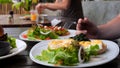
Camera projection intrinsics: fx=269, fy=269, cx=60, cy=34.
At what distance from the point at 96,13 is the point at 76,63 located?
335cm

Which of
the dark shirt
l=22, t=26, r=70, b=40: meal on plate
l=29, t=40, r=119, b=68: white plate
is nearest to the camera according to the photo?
l=29, t=40, r=119, b=68: white plate

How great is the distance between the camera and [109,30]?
1.66 m

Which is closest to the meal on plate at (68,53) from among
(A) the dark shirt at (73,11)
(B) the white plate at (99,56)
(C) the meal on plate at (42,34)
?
(B) the white plate at (99,56)

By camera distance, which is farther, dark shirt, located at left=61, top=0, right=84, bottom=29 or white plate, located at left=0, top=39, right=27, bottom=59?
dark shirt, located at left=61, top=0, right=84, bottom=29

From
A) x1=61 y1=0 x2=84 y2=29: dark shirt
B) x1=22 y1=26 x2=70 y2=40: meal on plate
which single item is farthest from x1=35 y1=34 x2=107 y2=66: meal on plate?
x1=61 y1=0 x2=84 y2=29: dark shirt

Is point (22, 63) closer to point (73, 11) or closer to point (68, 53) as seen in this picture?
point (68, 53)

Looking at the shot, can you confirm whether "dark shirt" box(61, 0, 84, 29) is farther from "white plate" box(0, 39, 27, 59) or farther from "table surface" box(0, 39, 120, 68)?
"table surface" box(0, 39, 120, 68)

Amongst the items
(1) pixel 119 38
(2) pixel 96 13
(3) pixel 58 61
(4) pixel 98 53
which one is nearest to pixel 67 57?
(3) pixel 58 61

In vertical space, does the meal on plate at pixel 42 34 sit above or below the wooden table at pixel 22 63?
below

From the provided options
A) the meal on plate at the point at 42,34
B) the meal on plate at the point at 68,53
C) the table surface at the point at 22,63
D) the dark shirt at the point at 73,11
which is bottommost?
the dark shirt at the point at 73,11

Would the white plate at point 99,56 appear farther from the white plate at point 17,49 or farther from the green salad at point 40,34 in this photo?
the green salad at point 40,34

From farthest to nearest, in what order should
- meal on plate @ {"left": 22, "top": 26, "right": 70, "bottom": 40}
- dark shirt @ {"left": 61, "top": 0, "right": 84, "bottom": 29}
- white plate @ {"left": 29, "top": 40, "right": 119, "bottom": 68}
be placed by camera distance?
dark shirt @ {"left": 61, "top": 0, "right": 84, "bottom": 29}, meal on plate @ {"left": 22, "top": 26, "right": 70, "bottom": 40}, white plate @ {"left": 29, "top": 40, "right": 119, "bottom": 68}

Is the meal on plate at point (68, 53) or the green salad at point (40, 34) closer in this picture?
the meal on plate at point (68, 53)

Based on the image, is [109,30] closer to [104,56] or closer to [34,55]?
[104,56]
